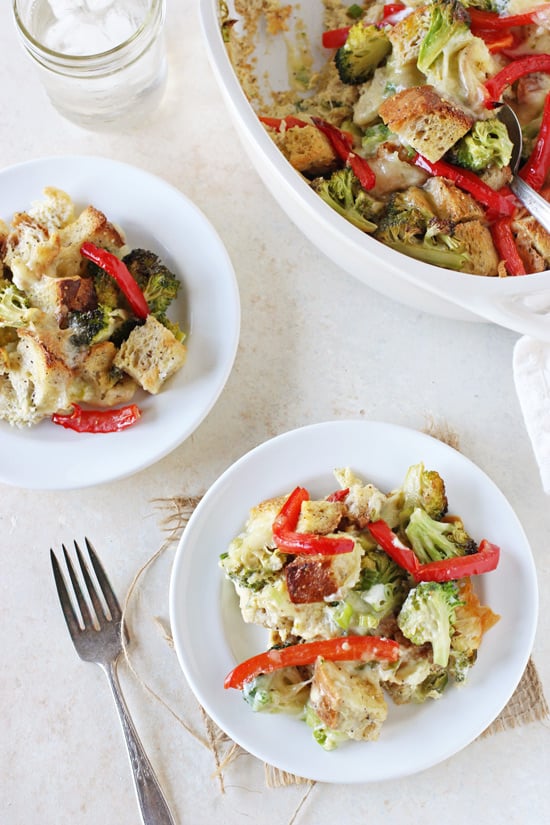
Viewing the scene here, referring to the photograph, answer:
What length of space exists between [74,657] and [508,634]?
962 millimetres

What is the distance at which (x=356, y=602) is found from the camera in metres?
1.64

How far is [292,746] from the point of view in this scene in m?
1.68

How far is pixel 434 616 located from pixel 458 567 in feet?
0.37

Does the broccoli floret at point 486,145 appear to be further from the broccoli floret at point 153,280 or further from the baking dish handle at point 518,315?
the broccoli floret at point 153,280

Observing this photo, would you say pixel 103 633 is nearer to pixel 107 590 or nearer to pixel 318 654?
pixel 107 590

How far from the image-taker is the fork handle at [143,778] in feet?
5.88

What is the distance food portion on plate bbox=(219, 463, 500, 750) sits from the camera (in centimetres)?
158

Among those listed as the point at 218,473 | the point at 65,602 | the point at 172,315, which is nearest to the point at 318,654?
the point at 218,473

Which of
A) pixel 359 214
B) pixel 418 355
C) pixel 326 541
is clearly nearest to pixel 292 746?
pixel 326 541

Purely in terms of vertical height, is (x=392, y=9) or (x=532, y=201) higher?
(x=392, y=9)

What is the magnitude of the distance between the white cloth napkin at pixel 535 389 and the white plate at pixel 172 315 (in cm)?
65

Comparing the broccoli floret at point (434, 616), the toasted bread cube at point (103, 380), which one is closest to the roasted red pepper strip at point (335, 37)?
the toasted bread cube at point (103, 380)

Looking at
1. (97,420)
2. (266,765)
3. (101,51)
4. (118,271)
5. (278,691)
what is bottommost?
(266,765)

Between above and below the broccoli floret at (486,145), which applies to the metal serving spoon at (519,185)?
below
